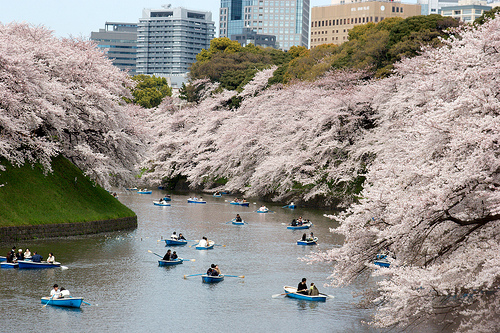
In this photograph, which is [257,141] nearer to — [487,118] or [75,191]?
[75,191]

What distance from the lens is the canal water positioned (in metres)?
21.0

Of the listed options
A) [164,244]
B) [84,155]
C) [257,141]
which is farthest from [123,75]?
[257,141]

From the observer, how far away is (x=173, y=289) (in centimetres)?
2578

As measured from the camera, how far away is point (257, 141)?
2532 inches

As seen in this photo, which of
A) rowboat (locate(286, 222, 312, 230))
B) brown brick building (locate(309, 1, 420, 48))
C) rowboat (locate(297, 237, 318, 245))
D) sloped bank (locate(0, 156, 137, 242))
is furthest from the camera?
brown brick building (locate(309, 1, 420, 48))

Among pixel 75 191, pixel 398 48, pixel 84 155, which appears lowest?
pixel 75 191

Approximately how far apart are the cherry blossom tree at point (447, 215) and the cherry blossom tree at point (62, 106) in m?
21.9

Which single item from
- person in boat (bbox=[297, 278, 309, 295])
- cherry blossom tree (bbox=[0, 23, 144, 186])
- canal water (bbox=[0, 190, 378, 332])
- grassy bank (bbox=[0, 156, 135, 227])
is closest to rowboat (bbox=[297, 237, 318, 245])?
canal water (bbox=[0, 190, 378, 332])

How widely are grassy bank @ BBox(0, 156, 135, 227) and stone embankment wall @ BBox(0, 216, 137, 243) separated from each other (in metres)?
0.29

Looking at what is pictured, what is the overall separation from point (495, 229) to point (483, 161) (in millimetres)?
2406

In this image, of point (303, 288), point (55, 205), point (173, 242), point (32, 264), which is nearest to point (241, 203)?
point (173, 242)

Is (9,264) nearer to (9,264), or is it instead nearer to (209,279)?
(9,264)

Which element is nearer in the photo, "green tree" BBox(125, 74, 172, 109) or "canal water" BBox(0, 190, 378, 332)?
"canal water" BBox(0, 190, 378, 332)

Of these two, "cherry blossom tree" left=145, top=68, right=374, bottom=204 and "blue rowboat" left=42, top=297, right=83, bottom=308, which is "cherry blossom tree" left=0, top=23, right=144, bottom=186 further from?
"cherry blossom tree" left=145, top=68, right=374, bottom=204
